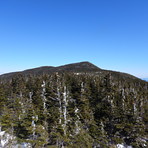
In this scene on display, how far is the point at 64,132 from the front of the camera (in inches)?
688

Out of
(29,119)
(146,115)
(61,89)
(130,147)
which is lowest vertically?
(130,147)

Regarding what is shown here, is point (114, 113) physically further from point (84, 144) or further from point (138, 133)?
point (84, 144)

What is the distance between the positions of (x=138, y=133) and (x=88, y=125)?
9.38 metres

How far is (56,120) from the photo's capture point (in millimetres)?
21234

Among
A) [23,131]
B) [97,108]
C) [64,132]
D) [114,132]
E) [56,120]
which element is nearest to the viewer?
[64,132]

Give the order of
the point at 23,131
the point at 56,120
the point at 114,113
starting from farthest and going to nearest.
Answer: the point at 114,113, the point at 56,120, the point at 23,131

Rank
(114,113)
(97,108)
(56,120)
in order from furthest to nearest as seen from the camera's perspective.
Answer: (97,108) → (114,113) → (56,120)

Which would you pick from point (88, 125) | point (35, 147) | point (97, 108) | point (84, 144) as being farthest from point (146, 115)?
point (35, 147)

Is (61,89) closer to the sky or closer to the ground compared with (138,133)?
closer to the sky

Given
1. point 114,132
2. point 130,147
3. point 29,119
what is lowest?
point 130,147

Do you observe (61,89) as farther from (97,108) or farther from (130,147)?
(130,147)

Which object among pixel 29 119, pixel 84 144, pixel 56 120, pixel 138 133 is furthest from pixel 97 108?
pixel 29 119

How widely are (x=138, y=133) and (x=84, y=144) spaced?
12.8m

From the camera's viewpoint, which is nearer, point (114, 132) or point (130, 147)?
point (130, 147)
